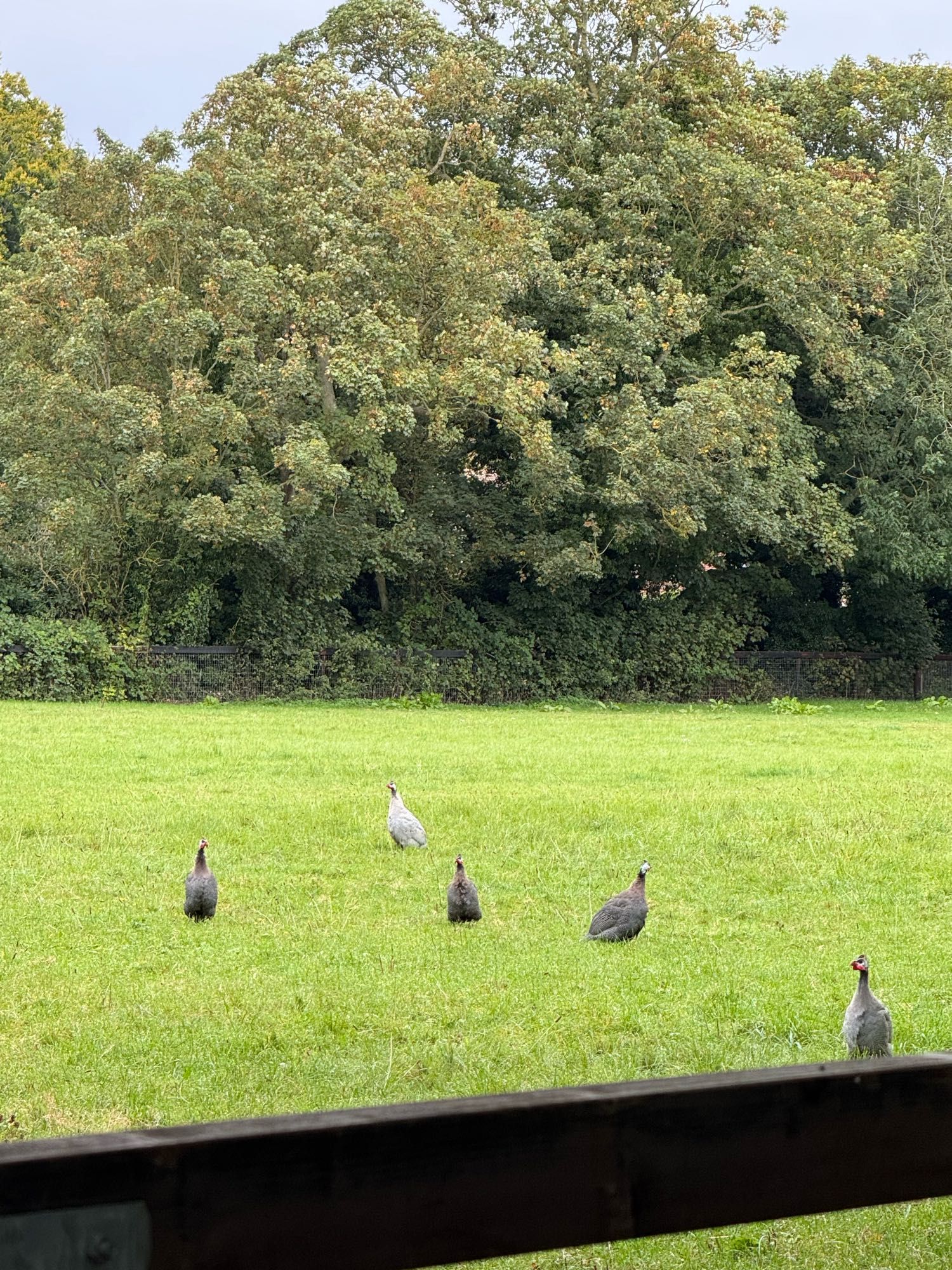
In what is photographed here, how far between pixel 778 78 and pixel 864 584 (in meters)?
13.9

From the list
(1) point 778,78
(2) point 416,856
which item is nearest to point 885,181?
(1) point 778,78

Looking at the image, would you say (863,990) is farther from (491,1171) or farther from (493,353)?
(493,353)

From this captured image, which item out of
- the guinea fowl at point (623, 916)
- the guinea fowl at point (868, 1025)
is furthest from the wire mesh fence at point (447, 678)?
the guinea fowl at point (868, 1025)

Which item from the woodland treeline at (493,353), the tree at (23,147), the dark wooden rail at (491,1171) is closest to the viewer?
the dark wooden rail at (491,1171)

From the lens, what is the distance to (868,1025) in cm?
699

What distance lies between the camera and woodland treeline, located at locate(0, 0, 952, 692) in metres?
30.1

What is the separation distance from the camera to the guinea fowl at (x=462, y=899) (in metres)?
10.3

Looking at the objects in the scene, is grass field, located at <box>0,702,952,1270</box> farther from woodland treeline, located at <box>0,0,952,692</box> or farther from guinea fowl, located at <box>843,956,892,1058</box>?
woodland treeline, located at <box>0,0,952,692</box>

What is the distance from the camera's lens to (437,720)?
2806 cm

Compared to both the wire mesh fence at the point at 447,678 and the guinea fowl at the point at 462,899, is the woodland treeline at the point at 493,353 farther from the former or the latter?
the guinea fowl at the point at 462,899

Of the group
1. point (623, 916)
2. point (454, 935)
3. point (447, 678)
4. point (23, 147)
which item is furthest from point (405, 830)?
point (23, 147)

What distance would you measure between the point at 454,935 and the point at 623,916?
1.17 m

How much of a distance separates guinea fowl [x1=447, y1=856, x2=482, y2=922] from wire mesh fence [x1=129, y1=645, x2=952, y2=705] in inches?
886

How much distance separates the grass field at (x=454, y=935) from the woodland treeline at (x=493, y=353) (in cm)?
1174
